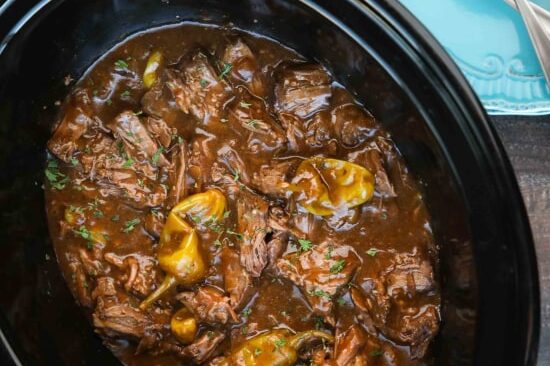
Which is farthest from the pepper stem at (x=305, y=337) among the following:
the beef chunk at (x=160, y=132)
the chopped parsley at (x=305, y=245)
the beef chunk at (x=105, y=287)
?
the beef chunk at (x=160, y=132)

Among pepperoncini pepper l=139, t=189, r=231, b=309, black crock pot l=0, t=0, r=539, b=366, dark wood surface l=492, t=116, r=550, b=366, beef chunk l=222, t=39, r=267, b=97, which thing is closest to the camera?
black crock pot l=0, t=0, r=539, b=366

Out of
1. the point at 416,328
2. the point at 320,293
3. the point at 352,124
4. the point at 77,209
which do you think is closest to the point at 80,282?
the point at 77,209

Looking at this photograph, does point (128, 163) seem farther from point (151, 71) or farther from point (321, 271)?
point (321, 271)

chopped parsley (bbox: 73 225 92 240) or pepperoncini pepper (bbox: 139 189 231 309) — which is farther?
chopped parsley (bbox: 73 225 92 240)

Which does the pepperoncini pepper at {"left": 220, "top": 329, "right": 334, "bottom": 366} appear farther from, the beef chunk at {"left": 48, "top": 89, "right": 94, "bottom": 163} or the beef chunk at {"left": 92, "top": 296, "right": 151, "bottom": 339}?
the beef chunk at {"left": 48, "top": 89, "right": 94, "bottom": 163}

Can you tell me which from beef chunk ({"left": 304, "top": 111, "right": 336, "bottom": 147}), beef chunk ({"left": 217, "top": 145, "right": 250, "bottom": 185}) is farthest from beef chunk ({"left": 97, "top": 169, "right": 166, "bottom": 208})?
beef chunk ({"left": 304, "top": 111, "right": 336, "bottom": 147})

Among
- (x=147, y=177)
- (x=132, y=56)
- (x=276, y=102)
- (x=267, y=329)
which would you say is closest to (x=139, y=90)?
(x=132, y=56)
